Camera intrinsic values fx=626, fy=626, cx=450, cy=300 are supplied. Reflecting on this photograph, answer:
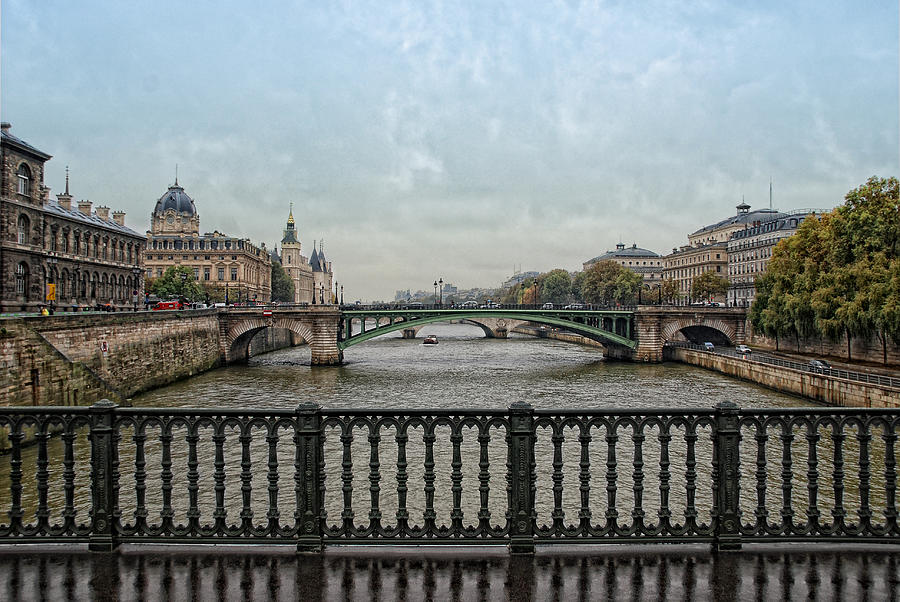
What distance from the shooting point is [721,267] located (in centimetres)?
9781

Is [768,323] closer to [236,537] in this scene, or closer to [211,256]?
[236,537]

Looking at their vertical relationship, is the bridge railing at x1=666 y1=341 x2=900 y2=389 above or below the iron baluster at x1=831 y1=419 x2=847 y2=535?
below

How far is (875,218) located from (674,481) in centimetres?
2682

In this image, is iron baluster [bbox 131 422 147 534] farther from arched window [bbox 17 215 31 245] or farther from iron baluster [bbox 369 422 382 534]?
arched window [bbox 17 215 31 245]

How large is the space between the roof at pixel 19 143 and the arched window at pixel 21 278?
6.84 m

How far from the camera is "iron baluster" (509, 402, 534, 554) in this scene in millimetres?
5012

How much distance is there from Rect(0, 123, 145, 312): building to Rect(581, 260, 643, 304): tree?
61.3 m

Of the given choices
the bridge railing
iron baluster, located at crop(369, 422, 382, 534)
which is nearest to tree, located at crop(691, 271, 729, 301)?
the bridge railing

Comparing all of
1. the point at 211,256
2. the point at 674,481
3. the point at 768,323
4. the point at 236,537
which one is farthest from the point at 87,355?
the point at 211,256

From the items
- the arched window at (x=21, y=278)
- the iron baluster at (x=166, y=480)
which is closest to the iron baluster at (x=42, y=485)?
the iron baluster at (x=166, y=480)

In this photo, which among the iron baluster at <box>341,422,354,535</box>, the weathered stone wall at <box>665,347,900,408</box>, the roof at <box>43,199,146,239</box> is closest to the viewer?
the iron baluster at <box>341,422,354,535</box>

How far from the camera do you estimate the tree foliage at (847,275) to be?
30.6 m

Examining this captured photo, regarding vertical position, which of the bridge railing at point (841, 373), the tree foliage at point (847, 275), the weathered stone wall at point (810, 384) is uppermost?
the tree foliage at point (847, 275)

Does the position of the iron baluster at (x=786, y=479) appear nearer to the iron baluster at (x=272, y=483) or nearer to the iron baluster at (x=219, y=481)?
the iron baluster at (x=272, y=483)
